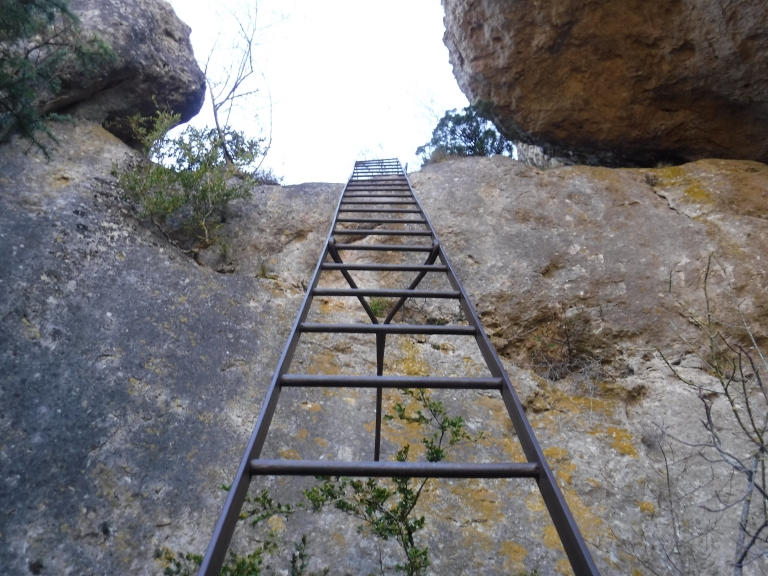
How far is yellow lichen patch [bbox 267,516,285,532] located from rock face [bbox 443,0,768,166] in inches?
218

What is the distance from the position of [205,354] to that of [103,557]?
1.28 metres

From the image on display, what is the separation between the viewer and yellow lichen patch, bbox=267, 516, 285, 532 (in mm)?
2465

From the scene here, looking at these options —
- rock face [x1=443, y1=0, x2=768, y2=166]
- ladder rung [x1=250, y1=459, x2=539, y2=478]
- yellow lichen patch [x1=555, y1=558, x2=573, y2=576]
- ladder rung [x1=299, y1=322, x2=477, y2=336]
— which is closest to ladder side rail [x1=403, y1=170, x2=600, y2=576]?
ladder rung [x1=250, y1=459, x2=539, y2=478]

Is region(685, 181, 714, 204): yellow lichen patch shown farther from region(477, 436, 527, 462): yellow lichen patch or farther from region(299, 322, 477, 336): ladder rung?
region(299, 322, 477, 336): ladder rung

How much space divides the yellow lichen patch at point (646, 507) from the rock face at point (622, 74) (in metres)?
4.53

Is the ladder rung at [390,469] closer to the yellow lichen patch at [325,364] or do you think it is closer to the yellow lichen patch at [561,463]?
the yellow lichen patch at [561,463]

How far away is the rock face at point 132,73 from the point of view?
496cm

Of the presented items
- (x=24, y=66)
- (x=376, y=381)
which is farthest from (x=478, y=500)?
(x=24, y=66)

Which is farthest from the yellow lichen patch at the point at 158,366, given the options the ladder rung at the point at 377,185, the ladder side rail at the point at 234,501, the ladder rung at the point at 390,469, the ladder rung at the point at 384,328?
the ladder rung at the point at 377,185

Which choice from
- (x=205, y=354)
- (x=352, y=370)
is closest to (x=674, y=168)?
(x=352, y=370)

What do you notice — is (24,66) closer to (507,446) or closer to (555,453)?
(507,446)

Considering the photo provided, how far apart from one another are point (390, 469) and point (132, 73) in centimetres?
545

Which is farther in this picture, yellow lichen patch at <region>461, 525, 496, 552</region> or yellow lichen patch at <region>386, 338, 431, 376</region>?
yellow lichen patch at <region>386, 338, 431, 376</region>

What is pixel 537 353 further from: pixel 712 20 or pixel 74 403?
pixel 712 20
